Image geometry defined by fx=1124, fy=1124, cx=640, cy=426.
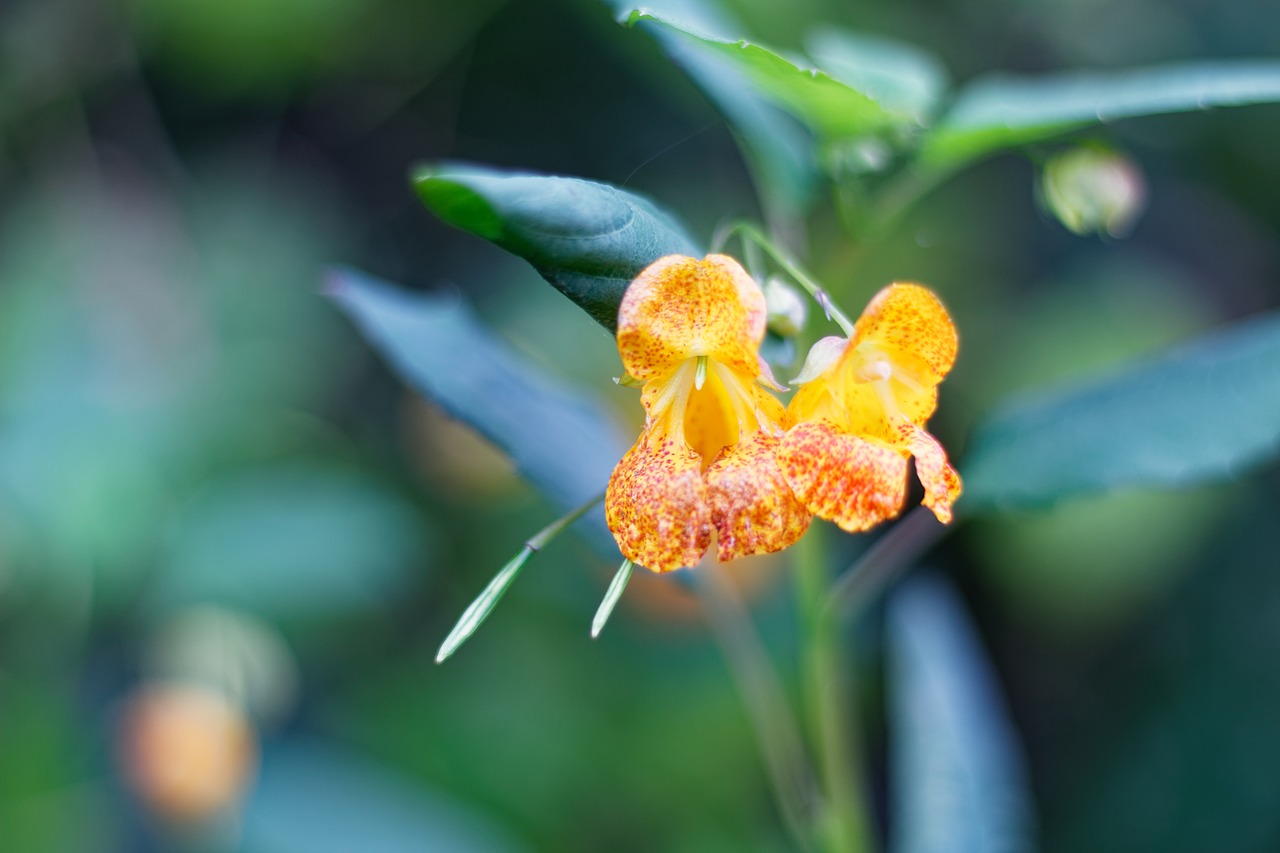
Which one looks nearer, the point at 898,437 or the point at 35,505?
the point at 898,437

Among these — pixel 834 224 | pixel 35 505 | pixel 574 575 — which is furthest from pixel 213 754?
pixel 834 224

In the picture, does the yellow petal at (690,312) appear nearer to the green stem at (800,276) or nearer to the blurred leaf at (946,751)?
the green stem at (800,276)

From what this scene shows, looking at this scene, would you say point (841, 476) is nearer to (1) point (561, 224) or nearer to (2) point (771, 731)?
(1) point (561, 224)

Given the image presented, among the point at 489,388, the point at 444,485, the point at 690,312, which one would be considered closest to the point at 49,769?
the point at 444,485

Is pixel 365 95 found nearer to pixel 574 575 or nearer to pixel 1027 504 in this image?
pixel 574 575

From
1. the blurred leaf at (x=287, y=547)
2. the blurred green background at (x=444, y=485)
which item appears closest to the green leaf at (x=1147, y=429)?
the blurred green background at (x=444, y=485)
